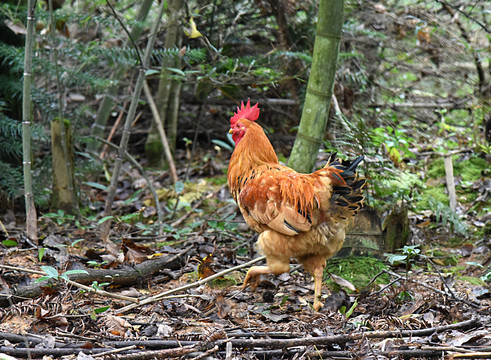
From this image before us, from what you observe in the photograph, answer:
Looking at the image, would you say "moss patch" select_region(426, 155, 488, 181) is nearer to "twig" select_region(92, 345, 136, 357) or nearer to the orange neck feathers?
the orange neck feathers

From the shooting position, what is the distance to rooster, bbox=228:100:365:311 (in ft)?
12.2

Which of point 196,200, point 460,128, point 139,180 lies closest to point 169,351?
point 196,200

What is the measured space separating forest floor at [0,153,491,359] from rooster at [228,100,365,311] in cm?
27

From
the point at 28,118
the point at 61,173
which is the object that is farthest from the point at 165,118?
the point at 28,118

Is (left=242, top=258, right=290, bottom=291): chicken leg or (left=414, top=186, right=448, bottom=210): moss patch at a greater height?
(left=414, top=186, right=448, bottom=210): moss patch

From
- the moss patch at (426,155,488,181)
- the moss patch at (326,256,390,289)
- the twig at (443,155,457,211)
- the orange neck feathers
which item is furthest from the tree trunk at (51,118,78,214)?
the moss patch at (426,155,488,181)

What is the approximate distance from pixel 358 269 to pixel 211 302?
4.45 feet

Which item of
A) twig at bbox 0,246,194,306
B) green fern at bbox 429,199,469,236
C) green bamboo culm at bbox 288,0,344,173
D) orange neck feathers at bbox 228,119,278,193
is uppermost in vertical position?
green bamboo culm at bbox 288,0,344,173

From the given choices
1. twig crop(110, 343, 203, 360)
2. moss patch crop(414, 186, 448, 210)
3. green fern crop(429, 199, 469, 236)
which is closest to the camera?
twig crop(110, 343, 203, 360)

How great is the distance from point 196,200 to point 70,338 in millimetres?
3638

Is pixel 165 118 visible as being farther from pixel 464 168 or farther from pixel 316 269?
pixel 316 269

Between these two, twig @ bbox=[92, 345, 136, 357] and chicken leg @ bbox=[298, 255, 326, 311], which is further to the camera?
chicken leg @ bbox=[298, 255, 326, 311]

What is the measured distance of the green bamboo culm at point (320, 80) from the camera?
4.21 m

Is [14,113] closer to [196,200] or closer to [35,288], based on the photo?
[196,200]
